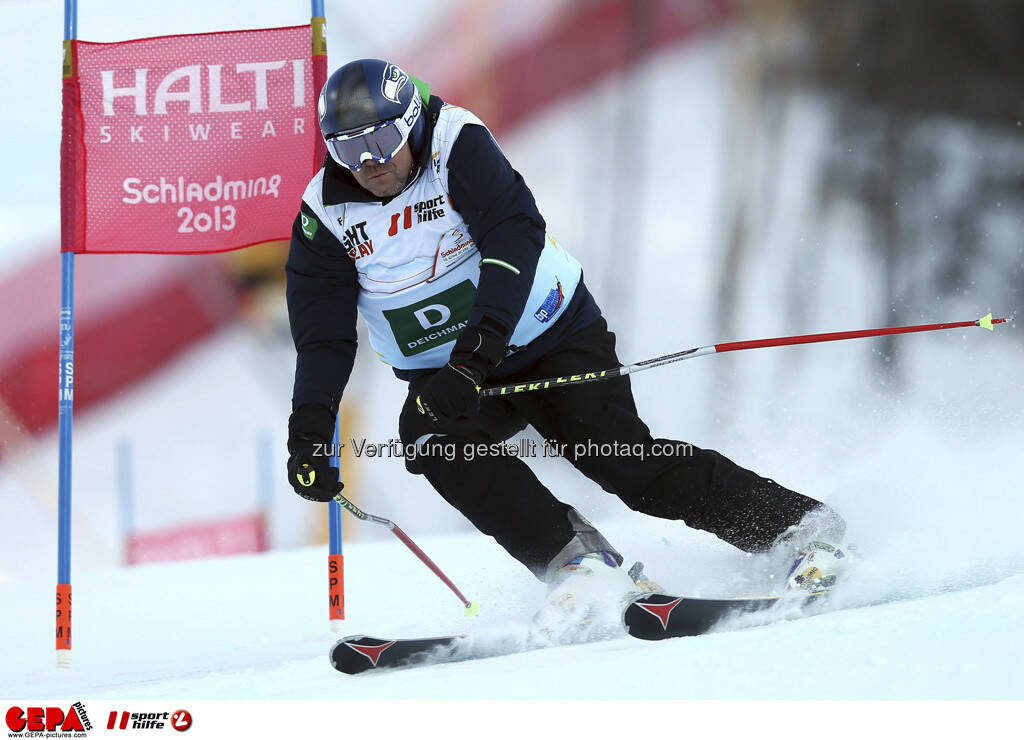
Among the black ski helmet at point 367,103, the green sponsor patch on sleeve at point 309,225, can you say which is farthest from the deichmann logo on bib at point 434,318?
the black ski helmet at point 367,103

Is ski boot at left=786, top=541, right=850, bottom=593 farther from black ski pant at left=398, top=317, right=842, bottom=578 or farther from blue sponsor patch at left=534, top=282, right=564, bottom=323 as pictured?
blue sponsor patch at left=534, top=282, right=564, bottom=323

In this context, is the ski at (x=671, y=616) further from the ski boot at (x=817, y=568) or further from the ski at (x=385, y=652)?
the ski at (x=385, y=652)

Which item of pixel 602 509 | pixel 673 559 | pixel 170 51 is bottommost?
pixel 602 509

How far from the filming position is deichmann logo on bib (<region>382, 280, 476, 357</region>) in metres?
2.20

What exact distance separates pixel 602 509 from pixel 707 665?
15.6ft

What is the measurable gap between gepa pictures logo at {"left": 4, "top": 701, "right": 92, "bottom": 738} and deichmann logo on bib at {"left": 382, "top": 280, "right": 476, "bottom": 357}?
1.03 meters

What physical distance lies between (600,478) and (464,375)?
1.57ft

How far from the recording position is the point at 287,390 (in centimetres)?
667

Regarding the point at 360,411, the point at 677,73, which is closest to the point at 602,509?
the point at 360,411

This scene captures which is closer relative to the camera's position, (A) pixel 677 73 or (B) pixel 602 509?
(B) pixel 602 509

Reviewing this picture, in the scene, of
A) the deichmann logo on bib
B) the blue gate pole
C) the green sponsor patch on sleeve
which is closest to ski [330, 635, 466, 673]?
the deichmann logo on bib

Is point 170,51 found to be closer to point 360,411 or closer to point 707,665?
point 707,665

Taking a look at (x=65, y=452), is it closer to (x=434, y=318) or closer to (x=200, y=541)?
(x=434, y=318)

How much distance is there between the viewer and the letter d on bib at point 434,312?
86.7 inches
